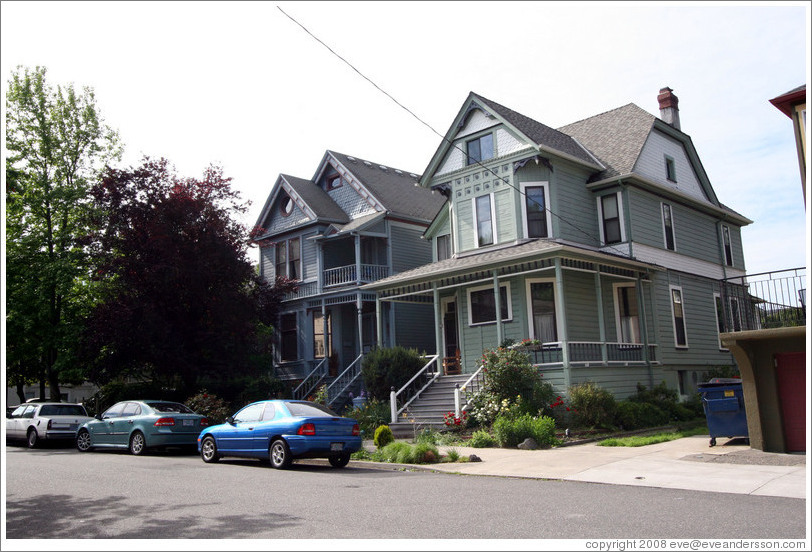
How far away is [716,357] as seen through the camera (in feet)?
86.5

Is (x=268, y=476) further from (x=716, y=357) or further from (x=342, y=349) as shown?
(x=716, y=357)

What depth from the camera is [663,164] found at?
2567 centimetres

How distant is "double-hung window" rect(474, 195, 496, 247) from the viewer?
76.2 feet

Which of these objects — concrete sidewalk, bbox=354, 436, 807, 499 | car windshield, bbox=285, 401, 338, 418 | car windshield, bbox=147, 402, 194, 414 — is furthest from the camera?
car windshield, bbox=147, 402, 194, 414

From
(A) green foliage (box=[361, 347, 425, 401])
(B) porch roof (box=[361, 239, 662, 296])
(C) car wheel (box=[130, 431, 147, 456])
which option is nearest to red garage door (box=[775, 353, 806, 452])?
(B) porch roof (box=[361, 239, 662, 296])

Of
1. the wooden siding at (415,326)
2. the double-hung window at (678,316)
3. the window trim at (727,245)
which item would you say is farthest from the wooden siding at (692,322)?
the wooden siding at (415,326)

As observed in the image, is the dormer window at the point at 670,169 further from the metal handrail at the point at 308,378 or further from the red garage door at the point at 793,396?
the metal handrail at the point at 308,378

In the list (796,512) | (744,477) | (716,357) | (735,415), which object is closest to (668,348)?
(716,357)

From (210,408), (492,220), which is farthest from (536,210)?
(210,408)

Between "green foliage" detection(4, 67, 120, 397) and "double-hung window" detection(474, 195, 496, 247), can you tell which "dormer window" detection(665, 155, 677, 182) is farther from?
"green foliage" detection(4, 67, 120, 397)

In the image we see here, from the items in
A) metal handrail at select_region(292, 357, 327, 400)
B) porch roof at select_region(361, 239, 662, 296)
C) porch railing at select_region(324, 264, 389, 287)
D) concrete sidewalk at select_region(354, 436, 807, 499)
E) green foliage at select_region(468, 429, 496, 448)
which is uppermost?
porch railing at select_region(324, 264, 389, 287)

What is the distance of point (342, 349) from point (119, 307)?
10.5 meters

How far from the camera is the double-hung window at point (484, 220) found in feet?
76.2

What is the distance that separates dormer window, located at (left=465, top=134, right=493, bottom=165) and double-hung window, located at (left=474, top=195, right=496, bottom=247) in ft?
4.67
